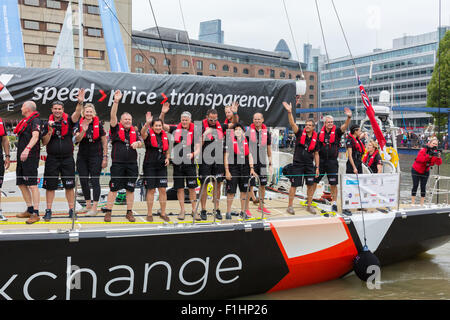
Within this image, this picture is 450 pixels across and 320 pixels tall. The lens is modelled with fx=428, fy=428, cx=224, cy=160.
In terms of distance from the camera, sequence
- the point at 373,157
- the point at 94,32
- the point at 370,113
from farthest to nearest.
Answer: the point at 94,32
the point at 373,157
the point at 370,113

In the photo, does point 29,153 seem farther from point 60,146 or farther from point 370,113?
point 370,113

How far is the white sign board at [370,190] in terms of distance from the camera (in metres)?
5.93

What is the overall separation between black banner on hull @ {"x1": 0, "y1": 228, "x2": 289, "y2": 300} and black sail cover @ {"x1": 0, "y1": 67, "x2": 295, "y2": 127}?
1.84 metres

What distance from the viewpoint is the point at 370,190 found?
6.09m

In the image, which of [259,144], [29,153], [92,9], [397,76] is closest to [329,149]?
[259,144]

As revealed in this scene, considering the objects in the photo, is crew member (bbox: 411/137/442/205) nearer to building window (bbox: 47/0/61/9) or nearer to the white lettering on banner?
the white lettering on banner

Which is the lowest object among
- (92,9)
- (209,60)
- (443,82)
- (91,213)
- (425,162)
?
(91,213)

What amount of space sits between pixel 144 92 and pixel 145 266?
7.53 feet

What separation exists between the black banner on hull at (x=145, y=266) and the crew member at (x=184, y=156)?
1.90ft

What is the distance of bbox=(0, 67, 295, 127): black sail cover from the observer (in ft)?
17.6

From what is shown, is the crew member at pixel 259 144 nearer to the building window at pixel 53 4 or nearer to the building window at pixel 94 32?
the building window at pixel 94 32

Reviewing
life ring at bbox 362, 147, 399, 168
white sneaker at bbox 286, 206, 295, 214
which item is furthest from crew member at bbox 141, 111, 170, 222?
life ring at bbox 362, 147, 399, 168

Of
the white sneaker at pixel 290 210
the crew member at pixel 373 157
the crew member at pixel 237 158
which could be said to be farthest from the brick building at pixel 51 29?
the white sneaker at pixel 290 210
